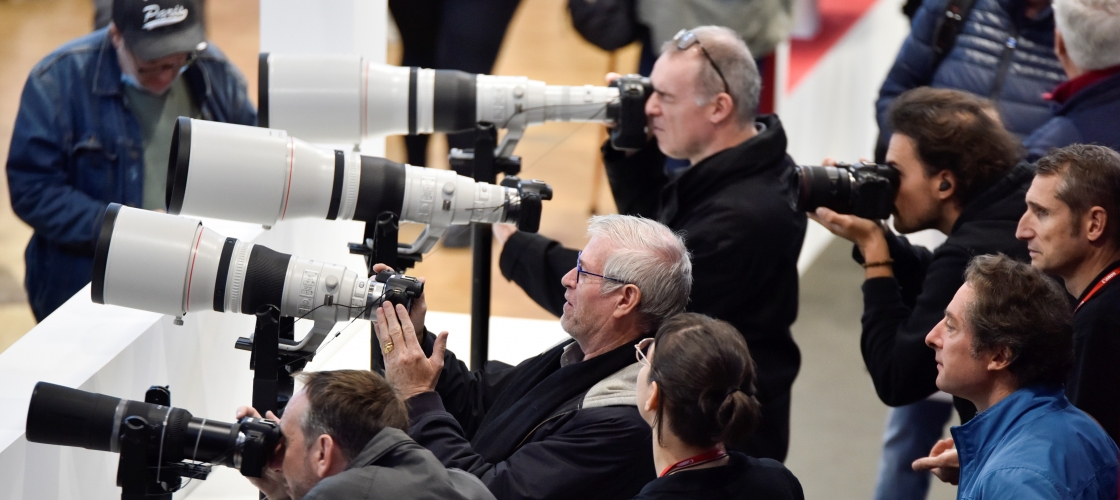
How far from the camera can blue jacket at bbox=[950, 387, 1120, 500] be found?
1.59 m

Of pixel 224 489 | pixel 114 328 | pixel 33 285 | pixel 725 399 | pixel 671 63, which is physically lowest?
pixel 224 489

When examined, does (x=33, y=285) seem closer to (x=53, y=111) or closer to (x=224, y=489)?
(x=53, y=111)

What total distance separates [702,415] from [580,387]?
1.37 feet

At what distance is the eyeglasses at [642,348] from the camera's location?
184 cm

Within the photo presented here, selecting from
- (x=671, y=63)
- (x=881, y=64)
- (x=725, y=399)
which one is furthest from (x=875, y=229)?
(x=881, y=64)

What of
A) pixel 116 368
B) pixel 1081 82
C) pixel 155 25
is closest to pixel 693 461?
pixel 116 368

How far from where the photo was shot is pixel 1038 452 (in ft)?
5.29

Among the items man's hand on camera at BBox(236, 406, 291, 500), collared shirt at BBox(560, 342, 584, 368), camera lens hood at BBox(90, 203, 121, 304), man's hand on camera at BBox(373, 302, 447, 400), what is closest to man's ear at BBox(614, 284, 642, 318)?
collared shirt at BBox(560, 342, 584, 368)

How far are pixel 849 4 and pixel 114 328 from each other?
4.54 m

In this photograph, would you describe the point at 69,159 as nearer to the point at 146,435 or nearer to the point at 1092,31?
the point at 146,435

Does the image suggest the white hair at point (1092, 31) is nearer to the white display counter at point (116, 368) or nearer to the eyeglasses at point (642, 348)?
the eyeglasses at point (642, 348)

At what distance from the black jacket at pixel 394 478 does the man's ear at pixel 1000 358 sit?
2.35ft

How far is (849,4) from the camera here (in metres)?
5.96

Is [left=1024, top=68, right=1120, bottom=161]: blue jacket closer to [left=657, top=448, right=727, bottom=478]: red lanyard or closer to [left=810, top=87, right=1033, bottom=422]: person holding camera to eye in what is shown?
[left=810, top=87, right=1033, bottom=422]: person holding camera to eye
